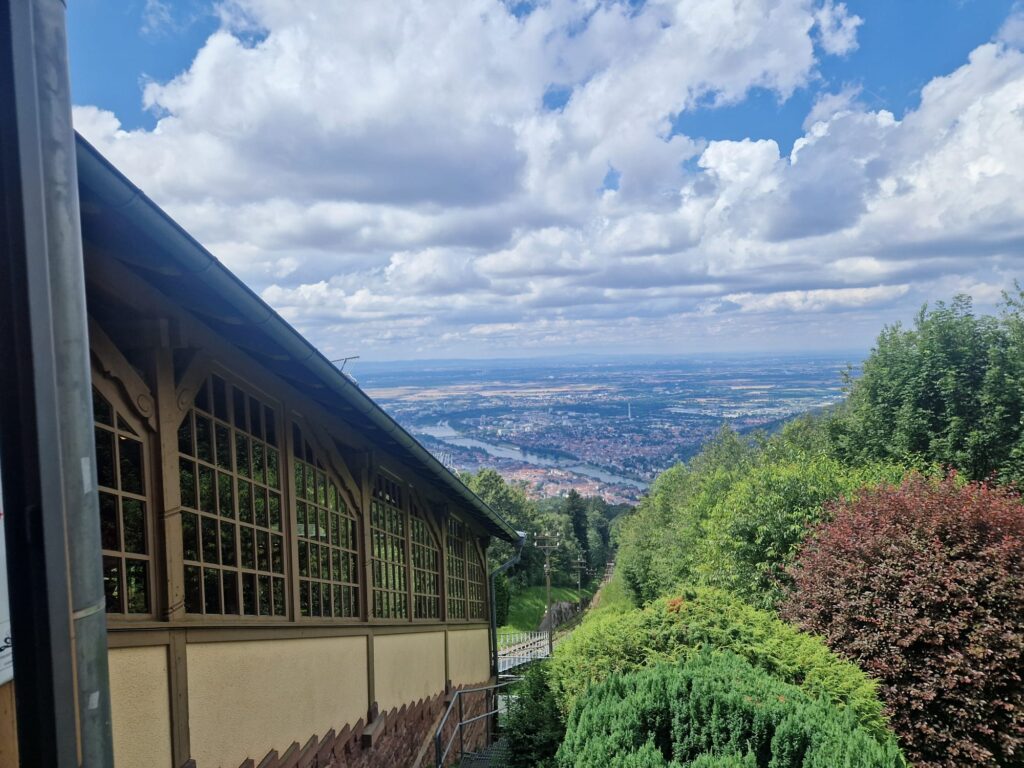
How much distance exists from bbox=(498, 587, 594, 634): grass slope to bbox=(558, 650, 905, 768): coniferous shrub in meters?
40.8

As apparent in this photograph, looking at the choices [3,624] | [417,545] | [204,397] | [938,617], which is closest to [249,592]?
[204,397]

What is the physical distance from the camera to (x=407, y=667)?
33.1 ft

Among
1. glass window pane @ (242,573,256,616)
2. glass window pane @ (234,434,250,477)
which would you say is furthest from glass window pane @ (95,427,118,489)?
glass window pane @ (242,573,256,616)

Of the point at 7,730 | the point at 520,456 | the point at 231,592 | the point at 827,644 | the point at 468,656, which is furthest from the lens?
the point at 520,456

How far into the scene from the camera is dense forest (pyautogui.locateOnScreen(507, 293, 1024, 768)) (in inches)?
212

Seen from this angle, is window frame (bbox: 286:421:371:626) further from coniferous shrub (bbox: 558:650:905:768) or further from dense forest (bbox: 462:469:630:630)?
dense forest (bbox: 462:469:630:630)

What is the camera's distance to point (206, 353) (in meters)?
4.88

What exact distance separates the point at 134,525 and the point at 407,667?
6.52 metres

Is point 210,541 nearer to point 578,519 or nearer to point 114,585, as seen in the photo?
point 114,585

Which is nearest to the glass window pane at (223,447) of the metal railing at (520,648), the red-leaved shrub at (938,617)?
the red-leaved shrub at (938,617)

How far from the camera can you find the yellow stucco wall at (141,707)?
3928 mm

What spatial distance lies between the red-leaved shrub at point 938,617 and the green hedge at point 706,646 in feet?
7.00

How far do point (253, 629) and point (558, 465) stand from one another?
476ft

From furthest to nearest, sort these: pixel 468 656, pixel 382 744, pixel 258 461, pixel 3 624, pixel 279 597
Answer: pixel 468 656 < pixel 382 744 < pixel 279 597 < pixel 258 461 < pixel 3 624
